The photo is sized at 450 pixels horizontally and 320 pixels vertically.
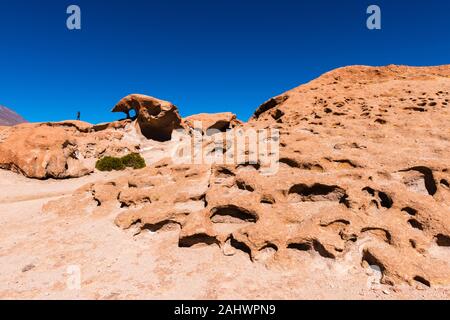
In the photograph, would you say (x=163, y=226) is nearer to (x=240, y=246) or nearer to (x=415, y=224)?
(x=240, y=246)

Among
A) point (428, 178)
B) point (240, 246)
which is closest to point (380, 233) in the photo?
point (428, 178)

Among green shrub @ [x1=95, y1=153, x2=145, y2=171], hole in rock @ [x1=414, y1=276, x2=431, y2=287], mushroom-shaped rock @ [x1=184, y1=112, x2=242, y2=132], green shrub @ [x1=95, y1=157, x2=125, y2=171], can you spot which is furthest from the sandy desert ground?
mushroom-shaped rock @ [x1=184, y1=112, x2=242, y2=132]

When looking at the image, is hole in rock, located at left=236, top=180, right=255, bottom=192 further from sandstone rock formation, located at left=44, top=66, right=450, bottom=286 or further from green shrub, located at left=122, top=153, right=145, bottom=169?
green shrub, located at left=122, top=153, right=145, bottom=169

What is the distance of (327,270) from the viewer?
6.03 meters

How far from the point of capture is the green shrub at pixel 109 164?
23328 millimetres

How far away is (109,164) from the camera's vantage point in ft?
77.9

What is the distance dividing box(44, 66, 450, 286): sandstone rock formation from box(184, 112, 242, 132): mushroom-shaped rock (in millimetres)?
28011

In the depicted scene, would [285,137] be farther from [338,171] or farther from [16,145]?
[16,145]

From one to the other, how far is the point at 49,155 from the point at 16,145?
8.54ft

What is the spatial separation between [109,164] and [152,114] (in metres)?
11.7

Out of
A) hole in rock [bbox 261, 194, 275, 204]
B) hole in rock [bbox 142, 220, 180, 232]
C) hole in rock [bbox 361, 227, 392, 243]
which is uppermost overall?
hole in rock [bbox 261, 194, 275, 204]

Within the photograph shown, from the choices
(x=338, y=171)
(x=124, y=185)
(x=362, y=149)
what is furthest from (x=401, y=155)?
(x=124, y=185)

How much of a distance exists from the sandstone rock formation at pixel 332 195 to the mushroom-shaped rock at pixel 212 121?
2801cm

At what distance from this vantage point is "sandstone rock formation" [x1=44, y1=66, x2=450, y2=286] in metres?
6.41
